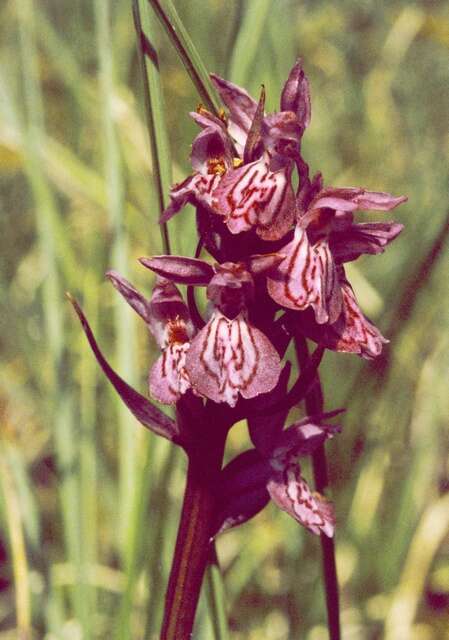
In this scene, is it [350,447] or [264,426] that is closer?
[264,426]

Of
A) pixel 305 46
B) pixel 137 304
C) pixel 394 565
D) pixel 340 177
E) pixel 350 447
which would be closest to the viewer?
pixel 137 304

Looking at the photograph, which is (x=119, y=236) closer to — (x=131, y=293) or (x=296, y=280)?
(x=131, y=293)

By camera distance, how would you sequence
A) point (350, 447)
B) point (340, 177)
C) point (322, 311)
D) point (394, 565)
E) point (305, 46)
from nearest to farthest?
point (322, 311) → point (350, 447) → point (394, 565) → point (340, 177) → point (305, 46)

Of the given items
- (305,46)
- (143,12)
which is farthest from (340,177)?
(143,12)

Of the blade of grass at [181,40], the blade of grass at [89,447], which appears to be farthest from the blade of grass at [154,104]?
the blade of grass at [89,447]

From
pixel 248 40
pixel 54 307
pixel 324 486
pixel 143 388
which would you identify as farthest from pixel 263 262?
pixel 143 388

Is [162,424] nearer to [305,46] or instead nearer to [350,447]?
[350,447]

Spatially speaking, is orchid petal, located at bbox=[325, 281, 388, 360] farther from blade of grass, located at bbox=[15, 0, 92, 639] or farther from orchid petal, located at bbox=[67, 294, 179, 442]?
blade of grass, located at bbox=[15, 0, 92, 639]
